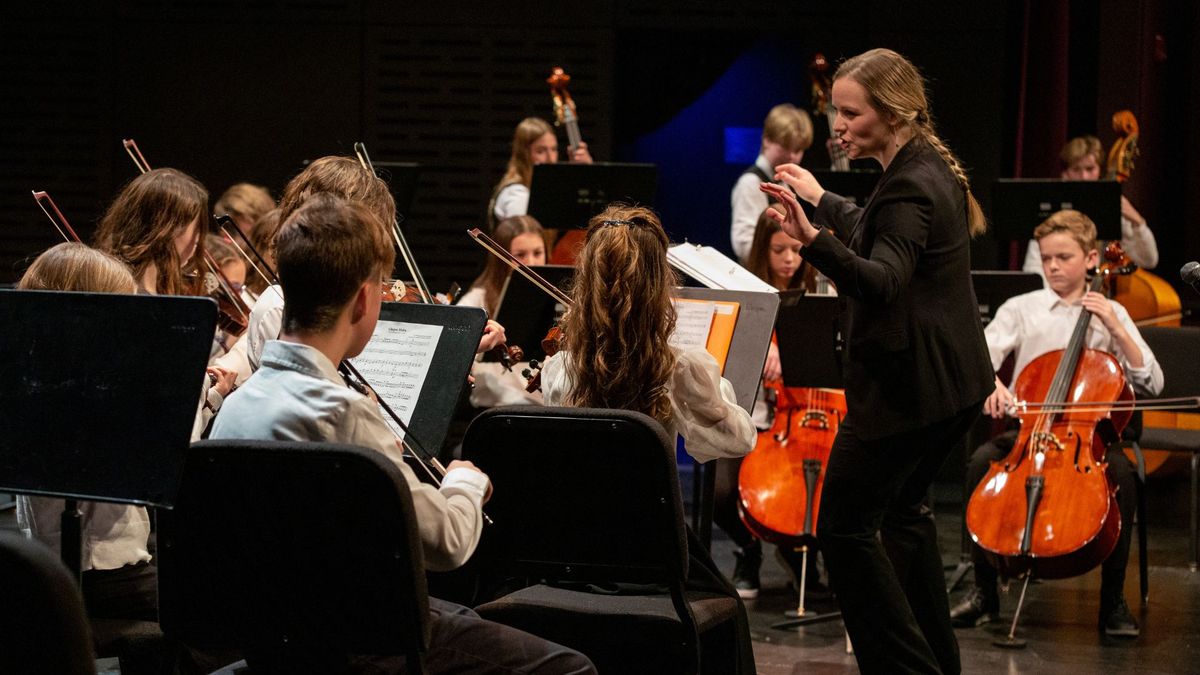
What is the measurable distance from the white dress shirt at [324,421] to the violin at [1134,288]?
14.5 feet

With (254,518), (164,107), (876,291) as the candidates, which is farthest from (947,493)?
(254,518)

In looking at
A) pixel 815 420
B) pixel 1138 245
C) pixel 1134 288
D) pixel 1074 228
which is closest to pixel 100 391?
pixel 815 420

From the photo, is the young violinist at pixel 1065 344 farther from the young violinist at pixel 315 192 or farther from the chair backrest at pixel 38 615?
the chair backrest at pixel 38 615

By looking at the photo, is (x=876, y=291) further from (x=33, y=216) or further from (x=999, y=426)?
(x=33, y=216)

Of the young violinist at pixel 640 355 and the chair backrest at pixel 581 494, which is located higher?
the young violinist at pixel 640 355

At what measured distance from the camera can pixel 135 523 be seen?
96.9 inches

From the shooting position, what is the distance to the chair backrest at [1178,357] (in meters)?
4.61

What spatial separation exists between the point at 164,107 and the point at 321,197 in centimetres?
535

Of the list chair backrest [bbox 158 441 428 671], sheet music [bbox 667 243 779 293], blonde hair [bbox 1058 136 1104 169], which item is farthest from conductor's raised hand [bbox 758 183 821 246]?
blonde hair [bbox 1058 136 1104 169]

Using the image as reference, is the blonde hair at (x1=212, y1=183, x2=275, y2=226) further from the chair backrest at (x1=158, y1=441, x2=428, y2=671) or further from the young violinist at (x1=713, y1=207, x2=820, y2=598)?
the chair backrest at (x1=158, y1=441, x2=428, y2=671)

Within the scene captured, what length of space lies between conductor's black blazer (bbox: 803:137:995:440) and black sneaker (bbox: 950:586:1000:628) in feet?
4.45

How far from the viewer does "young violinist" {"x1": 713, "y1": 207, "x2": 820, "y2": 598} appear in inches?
172

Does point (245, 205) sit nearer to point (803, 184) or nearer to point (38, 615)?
point (803, 184)

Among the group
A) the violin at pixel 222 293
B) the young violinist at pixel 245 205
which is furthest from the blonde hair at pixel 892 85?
the young violinist at pixel 245 205
